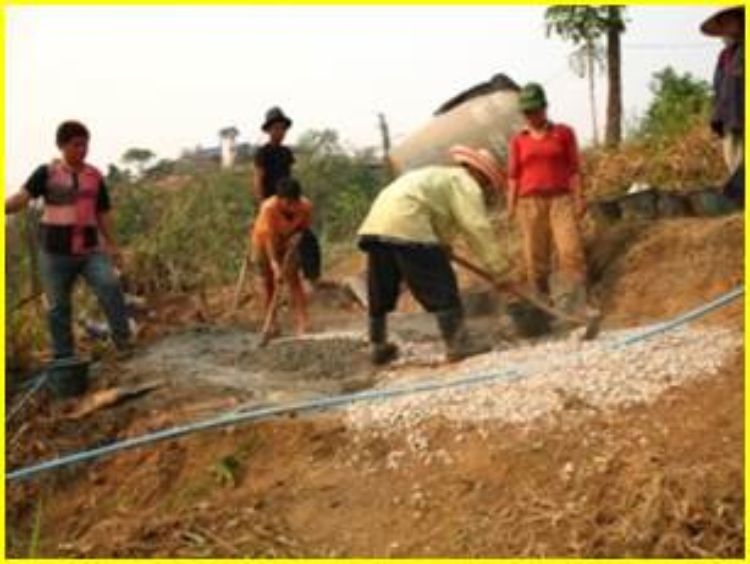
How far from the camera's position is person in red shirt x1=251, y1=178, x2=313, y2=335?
7.28 m

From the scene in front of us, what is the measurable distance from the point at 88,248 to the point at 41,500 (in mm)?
1694

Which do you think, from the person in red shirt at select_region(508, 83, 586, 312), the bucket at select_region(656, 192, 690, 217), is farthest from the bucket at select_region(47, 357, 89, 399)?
the bucket at select_region(656, 192, 690, 217)

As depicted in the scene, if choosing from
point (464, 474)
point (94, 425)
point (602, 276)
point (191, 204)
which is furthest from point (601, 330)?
point (191, 204)

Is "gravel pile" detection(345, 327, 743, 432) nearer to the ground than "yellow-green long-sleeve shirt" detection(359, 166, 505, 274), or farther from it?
nearer to the ground

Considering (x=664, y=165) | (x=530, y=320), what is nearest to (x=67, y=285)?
(x=530, y=320)

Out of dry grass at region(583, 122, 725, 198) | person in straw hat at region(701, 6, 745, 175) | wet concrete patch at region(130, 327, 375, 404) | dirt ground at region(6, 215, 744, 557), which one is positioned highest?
person in straw hat at region(701, 6, 745, 175)

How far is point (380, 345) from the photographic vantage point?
6.17 metres

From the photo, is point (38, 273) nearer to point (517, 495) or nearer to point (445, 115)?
point (517, 495)

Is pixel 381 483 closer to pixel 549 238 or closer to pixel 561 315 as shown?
pixel 561 315

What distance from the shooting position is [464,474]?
13.7ft

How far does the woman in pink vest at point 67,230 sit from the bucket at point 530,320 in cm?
239

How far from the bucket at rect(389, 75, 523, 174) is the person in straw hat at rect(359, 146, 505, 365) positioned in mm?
4183

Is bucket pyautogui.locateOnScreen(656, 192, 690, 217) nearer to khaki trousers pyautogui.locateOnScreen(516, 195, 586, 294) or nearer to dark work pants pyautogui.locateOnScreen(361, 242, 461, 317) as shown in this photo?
khaki trousers pyautogui.locateOnScreen(516, 195, 586, 294)

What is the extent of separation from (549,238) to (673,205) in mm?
1286
